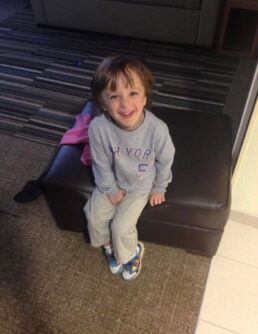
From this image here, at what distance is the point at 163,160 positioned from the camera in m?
1.05

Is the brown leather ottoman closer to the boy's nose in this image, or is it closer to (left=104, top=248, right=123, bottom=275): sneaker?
(left=104, top=248, right=123, bottom=275): sneaker

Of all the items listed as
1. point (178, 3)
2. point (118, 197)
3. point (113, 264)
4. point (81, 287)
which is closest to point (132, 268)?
point (113, 264)

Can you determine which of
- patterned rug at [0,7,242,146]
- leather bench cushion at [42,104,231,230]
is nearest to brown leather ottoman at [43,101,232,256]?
leather bench cushion at [42,104,231,230]

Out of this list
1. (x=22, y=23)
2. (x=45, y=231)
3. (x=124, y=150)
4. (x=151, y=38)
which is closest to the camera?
(x=124, y=150)

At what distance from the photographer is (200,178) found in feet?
3.70

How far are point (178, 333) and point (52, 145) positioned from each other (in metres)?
1.22

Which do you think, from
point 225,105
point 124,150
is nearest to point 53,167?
point 124,150

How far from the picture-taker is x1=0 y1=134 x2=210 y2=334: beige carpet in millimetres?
1153

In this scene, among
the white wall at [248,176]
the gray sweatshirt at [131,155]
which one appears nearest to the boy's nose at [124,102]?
the gray sweatshirt at [131,155]

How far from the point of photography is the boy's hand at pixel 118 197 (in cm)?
112

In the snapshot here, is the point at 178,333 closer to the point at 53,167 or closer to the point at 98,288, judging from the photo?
the point at 98,288

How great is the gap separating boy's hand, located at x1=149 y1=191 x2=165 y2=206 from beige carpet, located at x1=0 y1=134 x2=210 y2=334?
1.12 ft

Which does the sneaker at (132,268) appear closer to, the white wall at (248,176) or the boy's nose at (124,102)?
the white wall at (248,176)

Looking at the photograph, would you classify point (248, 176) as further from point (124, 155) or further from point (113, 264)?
point (113, 264)
